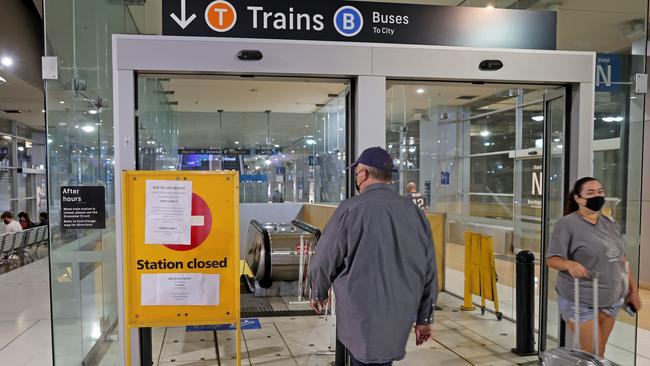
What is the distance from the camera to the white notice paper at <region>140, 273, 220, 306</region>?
3361 mm

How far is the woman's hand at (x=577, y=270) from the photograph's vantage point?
3406 mm

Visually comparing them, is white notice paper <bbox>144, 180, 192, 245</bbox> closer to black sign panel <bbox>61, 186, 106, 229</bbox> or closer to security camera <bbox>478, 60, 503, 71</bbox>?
black sign panel <bbox>61, 186, 106, 229</bbox>

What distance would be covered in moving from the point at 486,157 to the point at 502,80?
40.2 ft

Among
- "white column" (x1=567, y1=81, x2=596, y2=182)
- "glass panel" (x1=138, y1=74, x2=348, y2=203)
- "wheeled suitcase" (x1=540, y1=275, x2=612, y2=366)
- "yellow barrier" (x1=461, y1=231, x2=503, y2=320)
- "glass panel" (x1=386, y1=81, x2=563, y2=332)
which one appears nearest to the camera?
"wheeled suitcase" (x1=540, y1=275, x2=612, y2=366)

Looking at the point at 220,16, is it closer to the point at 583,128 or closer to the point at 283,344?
the point at 583,128

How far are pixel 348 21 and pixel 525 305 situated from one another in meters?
3.26

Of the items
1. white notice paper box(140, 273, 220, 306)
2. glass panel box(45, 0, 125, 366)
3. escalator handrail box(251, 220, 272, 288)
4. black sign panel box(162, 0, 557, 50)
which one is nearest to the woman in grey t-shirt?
black sign panel box(162, 0, 557, 50)

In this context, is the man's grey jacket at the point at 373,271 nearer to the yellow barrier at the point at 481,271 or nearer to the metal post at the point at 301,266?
the yellow barrier at the point at 481,271

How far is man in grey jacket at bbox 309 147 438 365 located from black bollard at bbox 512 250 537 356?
2918 millimetres

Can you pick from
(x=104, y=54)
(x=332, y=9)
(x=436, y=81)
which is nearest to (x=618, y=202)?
(x=436, y=81)

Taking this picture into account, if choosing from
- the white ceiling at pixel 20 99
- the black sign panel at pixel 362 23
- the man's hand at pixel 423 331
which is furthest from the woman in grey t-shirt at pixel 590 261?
the white ceiling at pixel 20 99

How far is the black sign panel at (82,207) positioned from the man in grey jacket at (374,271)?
2.43m

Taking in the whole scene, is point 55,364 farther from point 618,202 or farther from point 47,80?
point 618,202

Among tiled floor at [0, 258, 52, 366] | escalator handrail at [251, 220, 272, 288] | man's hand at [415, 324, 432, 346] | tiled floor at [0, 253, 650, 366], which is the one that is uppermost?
man's hand at [415, 324, 432, 346]
